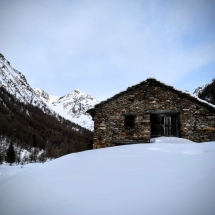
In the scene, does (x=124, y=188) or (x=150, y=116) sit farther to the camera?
(x=150, y=116)

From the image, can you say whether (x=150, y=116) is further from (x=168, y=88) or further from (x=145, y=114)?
(x=168, y=88)

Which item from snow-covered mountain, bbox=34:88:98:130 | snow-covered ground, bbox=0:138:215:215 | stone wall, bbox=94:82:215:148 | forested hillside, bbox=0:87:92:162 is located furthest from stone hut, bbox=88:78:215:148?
snow-covered mountain, bbox=34:88:98:130

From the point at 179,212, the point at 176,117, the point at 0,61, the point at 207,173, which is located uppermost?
the point at 0,61

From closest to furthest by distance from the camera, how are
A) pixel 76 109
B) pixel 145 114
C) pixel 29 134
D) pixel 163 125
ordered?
pixel 145 114 < pixel 163 125 < pixel 29 134 < pixel 76 109

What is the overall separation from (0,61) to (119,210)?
89.6 m

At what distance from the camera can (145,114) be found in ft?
23.1

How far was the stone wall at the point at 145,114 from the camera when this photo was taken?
6602 mm

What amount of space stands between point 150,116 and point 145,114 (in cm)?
33

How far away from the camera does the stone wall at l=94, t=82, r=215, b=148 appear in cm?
660

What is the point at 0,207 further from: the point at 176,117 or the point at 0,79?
the point at 0,79

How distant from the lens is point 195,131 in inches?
258

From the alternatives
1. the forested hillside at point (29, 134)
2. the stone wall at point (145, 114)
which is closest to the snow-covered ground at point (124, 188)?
the stone wall at point (145, 114)

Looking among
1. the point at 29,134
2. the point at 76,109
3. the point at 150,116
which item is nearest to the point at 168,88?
the point at 150,116

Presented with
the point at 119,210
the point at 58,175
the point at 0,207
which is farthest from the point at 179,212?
the point at 0,207
